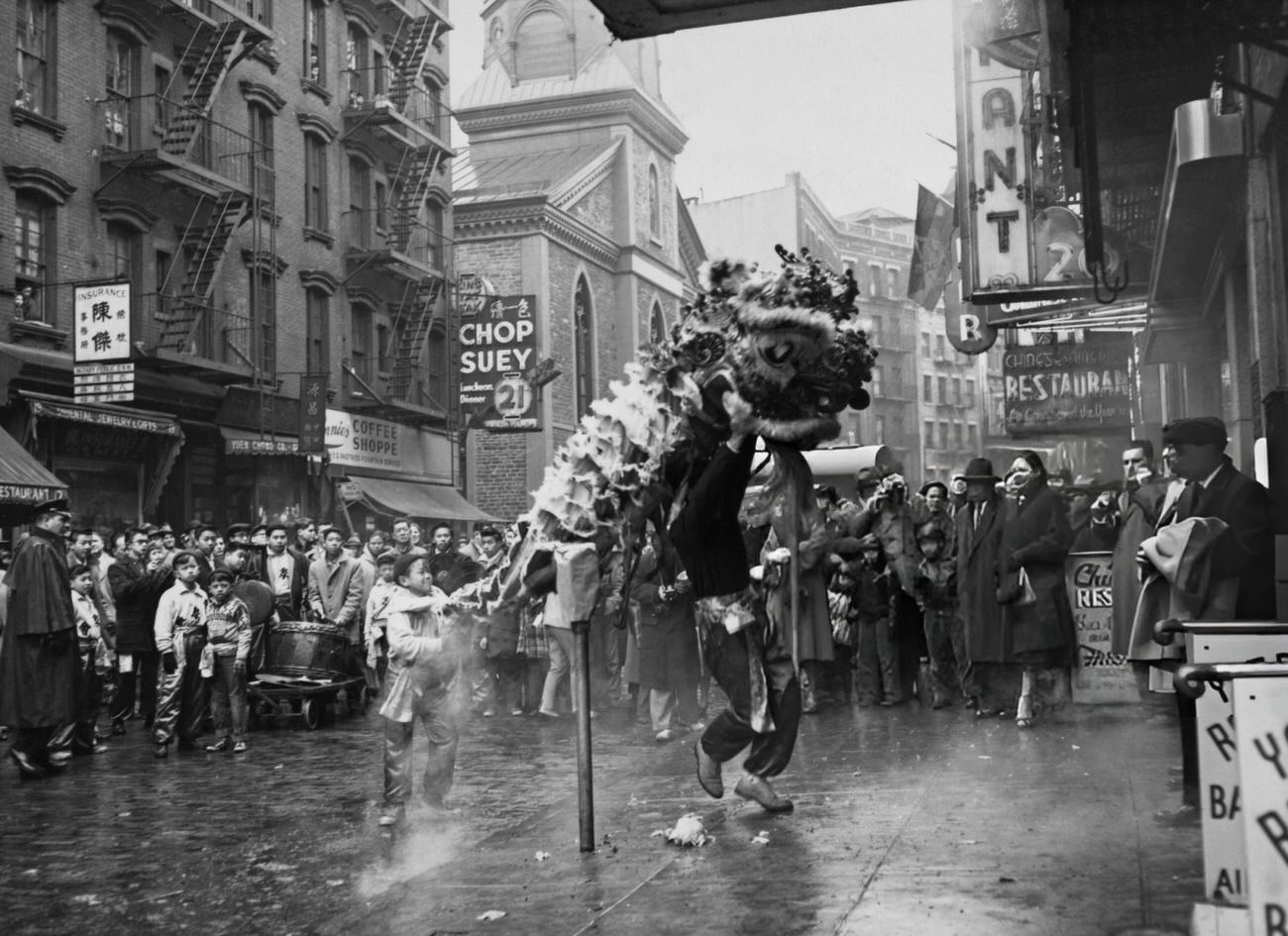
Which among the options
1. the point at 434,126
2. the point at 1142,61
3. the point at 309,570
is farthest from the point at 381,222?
the point at 1142,61

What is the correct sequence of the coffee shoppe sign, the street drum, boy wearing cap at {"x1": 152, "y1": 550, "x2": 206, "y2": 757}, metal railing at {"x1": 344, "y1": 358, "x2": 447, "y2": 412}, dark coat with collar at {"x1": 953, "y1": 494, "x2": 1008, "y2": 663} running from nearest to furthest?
dark coat with collar at {"x1": 953, "y1": 494, "x2": 1008, "y2": 663} → boy wearing cap at {"x1": 152, "y1": 550, "x2": 206, "y2": 757} → the street drum → the coffee shoppe sign → metal railing at {"x1": 344, "y1": 358, "x2": 447, "y2": 412}

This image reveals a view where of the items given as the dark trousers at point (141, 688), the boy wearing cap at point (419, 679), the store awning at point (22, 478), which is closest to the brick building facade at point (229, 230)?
the store awning at point (22, 478)

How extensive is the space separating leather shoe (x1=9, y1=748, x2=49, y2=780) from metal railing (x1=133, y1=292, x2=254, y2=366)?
13.4 m

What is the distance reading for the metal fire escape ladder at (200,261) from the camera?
25.1m

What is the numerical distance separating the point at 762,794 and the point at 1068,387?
1741cm

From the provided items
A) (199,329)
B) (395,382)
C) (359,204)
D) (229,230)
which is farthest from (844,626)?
(359,204)

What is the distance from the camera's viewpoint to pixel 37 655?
11.4 m

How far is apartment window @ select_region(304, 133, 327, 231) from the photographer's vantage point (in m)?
31.5

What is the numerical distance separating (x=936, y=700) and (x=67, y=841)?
25.6 ft

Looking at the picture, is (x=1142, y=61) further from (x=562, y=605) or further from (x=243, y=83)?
(x=243, y=83)

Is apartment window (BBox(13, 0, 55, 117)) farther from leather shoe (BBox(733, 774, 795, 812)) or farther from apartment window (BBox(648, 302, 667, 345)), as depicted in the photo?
apartment window (BBox(648, 302, 667, 345))

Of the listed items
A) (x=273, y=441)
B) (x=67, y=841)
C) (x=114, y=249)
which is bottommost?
(x=67, y=841)

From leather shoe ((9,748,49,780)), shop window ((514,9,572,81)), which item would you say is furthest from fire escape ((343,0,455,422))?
leather shoe ((9,748,49,780))

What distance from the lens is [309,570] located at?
56.6 feet
